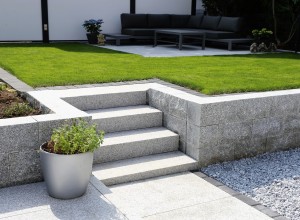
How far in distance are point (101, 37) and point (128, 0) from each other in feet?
7.49

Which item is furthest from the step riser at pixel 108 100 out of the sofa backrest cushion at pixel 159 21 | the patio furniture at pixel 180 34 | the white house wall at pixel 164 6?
the white house wall at pixel 164 6

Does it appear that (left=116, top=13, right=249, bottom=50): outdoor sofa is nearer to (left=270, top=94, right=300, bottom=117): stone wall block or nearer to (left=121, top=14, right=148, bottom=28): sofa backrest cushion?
(left=121, top=14, right=148, bottom=28): sofa backrest cushion

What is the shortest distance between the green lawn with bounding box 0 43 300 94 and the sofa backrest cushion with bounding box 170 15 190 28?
199 inches

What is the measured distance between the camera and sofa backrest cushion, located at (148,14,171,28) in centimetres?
1517

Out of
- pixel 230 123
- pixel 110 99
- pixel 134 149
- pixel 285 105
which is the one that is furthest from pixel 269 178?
pixel 110 99

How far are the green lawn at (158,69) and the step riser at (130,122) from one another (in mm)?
869

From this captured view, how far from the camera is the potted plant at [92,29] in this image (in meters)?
14.0

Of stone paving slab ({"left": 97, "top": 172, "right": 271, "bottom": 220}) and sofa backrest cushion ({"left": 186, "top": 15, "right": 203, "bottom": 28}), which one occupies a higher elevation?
sofa backrest cushion ({"left": 186, "top": 15, "right": 203, "bottom": 28})

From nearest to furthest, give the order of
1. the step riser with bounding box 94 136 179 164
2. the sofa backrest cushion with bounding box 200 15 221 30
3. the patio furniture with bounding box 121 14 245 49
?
the step riser with bounding box 94 136 179 164 → the patio furniture with bounding box 121 14 245 49 → the sofa backrest cushion with bounding box 200 15 221 30

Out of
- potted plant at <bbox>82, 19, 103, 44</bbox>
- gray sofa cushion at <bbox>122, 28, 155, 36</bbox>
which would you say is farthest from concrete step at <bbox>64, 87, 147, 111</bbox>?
potted plant at <bbox>82, 19, 103, 44</bbox>

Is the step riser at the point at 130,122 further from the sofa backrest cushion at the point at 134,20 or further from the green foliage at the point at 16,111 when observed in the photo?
the sofa backrest cushion at the point at 134,20

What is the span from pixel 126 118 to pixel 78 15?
981cm

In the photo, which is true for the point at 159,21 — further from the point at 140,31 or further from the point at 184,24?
the point at 140,31

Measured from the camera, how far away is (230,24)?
13953 millimetres
